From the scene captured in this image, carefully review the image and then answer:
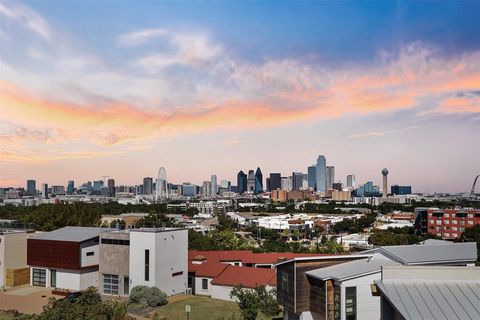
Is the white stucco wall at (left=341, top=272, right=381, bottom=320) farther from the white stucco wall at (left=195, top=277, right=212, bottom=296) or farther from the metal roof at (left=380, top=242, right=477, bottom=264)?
the white stucco wall at (left=195, top=277, right=212, bottom=296)

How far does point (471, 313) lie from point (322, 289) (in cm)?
823

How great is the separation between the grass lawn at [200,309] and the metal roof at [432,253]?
10.3 meters

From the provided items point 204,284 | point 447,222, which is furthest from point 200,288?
point 447,222

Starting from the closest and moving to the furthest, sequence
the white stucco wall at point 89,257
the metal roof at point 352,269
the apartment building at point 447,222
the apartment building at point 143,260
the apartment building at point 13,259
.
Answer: the metal roof at point 352,269 < the apartment building at point 143,260 < the white stucco wall at point 89,257 < the apartment building at point 13,259 < the apartment building at point 447,222

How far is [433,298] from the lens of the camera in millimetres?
15016

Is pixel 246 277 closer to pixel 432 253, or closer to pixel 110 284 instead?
pixel 110 284

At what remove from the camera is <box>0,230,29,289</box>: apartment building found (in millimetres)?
41812

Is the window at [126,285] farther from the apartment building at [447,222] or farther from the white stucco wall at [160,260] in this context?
the apartment building at [447,222]

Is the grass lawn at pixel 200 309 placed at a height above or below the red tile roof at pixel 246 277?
below

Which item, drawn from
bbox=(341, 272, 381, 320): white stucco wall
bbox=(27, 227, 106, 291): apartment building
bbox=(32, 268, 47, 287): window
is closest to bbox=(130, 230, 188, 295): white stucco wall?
bbox=(27, 227, 106, 291): apartment building

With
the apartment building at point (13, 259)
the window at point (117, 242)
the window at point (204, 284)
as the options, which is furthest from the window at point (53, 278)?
the window at point (204, 284)

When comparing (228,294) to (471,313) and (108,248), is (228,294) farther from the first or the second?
(471,313)

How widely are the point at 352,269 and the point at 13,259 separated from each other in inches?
1340

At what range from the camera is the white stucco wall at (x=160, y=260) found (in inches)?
1423
